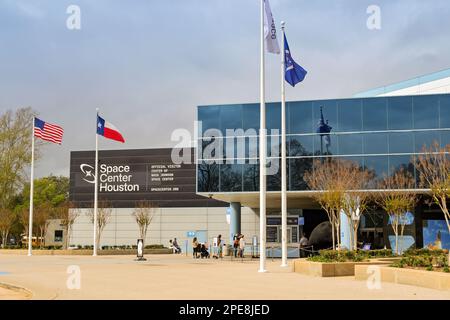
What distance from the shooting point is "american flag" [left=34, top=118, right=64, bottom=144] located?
41625 mm

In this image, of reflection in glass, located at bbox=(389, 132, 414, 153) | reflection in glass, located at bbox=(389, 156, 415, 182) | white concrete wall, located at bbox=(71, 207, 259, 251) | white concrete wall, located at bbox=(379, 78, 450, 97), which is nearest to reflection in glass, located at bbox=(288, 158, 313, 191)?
reflection in glass, located at bbox=(389, 156, 415, 182)

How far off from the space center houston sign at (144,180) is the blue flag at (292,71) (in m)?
38.8

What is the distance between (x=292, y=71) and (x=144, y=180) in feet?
137

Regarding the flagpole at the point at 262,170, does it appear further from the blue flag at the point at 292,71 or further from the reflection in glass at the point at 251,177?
the reflection in glass at the point at 251,177

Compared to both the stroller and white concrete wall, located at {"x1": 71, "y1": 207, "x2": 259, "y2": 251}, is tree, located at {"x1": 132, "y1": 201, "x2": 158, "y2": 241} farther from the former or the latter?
the stroller

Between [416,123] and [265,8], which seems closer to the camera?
[265,8]

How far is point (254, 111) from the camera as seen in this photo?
39.8m

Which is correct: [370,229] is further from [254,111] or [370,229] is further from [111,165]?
[111,165]

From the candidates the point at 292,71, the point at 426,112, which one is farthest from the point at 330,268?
the point at 426,112

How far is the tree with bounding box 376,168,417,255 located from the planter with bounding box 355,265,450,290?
1238cm

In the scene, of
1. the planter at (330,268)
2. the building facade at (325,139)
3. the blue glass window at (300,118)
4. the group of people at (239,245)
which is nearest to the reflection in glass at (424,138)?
the building facade at (325,139)

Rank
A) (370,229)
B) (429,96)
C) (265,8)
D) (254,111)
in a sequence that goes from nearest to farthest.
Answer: (265,8) → (429,96) → (254,111) → (370,229)

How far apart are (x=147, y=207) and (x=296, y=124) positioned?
85.9 ft
